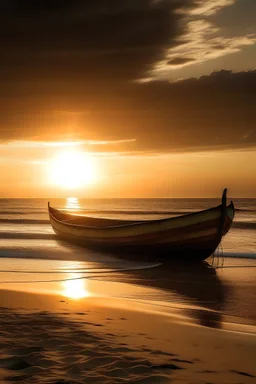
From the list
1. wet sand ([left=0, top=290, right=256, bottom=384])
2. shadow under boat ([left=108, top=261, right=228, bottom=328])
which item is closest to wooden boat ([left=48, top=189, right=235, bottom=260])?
shadow under boat ([left=108, top=261, right=228, bottom=328])

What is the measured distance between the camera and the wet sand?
525 centimetres

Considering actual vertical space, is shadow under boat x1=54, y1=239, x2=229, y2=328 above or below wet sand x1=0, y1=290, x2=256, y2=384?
below

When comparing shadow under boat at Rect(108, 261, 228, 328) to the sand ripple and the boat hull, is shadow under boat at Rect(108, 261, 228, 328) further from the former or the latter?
the sand ripple

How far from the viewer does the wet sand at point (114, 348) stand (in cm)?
525

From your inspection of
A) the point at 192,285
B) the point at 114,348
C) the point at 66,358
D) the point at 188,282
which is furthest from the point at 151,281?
the point at 66,358

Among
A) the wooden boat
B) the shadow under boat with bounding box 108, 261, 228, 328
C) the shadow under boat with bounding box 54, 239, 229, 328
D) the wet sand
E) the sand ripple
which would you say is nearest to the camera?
the sand ripple

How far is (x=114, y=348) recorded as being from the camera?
624 cm

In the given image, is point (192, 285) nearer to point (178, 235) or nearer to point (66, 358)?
point (178, 235)

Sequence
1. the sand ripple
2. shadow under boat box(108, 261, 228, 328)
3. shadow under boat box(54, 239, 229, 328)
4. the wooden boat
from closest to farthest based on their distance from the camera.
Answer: the sand ripple
shadow under boat box(108, 261, 228, 328)
shadow under boat box(54, 239, 229, 328)
the wooden boat

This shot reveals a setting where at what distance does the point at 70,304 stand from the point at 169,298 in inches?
116

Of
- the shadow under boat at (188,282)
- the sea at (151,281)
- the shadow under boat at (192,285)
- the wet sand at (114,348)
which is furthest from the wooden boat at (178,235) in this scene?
the wet sand at (114,348)

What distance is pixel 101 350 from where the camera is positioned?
20.1ft

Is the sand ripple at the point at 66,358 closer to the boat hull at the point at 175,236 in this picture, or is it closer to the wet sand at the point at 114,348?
the wet sand at the point at 114,348

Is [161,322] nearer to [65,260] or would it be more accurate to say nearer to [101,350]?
[101,350]
